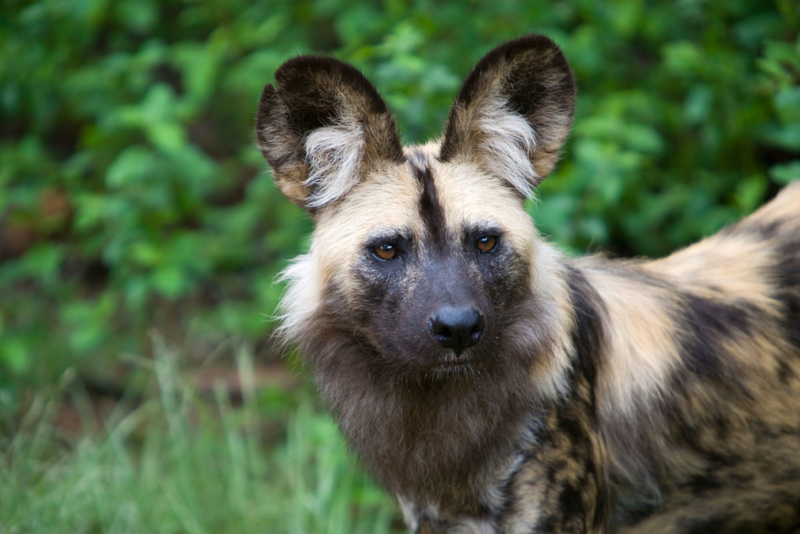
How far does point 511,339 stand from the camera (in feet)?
8.59

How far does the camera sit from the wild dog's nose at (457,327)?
90.7 inches

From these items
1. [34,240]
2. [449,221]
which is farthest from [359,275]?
[34,240]

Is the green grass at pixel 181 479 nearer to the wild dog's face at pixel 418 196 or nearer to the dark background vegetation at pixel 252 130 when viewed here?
the dark background vegetation at pixel 252 130

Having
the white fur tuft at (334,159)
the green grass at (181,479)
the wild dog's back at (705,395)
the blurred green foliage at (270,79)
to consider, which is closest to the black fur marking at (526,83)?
the white fur tuft at (334,159)

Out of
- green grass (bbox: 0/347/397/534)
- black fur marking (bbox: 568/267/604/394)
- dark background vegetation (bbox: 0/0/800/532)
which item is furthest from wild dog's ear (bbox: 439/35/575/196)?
green grass (bbox: 0/347/397/534)

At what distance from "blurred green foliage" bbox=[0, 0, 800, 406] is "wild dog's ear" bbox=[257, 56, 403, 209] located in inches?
48.6

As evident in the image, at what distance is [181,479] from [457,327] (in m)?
Answer: 2.51

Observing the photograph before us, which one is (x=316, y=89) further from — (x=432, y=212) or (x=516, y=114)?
(x=516, y=114)

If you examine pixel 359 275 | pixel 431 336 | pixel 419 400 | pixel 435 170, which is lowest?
pixel 419 400

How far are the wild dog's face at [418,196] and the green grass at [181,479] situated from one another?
4.37 ft

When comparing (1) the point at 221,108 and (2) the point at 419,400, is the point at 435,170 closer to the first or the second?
(2) the point at 419,400

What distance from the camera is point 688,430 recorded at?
2705mm

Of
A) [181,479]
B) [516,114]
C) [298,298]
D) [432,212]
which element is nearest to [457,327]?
[432,212]

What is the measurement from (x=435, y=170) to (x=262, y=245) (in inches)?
131
